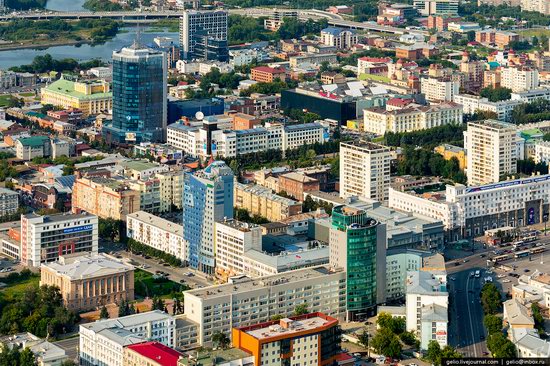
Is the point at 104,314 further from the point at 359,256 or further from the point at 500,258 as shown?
the point at 500,258

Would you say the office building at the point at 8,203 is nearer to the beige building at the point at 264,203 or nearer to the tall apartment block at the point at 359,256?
the beige building at the point at 264,203

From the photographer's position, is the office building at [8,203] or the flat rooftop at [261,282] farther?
the office building at [8,203]

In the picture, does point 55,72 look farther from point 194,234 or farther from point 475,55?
point 194,234

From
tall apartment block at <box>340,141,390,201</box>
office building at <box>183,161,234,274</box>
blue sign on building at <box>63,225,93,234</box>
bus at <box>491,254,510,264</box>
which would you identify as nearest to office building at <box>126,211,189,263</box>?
office building at <box>183,161,234,274</box>

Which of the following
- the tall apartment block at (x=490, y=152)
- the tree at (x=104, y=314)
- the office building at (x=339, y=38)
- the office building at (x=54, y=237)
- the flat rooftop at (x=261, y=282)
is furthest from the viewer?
the office building at (x=339, y=38)

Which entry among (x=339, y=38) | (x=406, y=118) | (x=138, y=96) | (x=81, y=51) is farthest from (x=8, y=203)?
(x=339, y=38)

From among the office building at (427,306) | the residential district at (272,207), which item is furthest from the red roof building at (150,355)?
the office building at (427,306)
